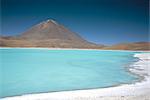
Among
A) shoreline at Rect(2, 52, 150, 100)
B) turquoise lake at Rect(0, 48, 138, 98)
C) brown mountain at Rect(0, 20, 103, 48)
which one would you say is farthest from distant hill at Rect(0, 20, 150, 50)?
shoreline at Rect(2, 52, 150, 100)

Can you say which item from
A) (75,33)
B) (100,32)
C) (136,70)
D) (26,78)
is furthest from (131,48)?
(26,78)

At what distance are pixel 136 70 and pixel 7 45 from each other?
8.24 ft

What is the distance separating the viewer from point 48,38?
4.85 metres

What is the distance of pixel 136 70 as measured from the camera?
18.4 ft

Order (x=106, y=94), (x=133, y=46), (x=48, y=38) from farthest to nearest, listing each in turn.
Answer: (x=133, y=46), (x=48, y=38), (x=106, y=94)

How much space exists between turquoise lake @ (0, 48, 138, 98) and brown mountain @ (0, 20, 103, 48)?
14 centimetres

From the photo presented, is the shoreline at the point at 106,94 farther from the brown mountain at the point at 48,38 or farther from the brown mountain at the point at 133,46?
the brown mountain at the point at 48,38

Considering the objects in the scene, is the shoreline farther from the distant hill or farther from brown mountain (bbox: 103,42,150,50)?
the distant hill

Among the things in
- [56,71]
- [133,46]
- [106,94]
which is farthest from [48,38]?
[133,46]

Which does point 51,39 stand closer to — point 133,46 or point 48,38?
point 48,38

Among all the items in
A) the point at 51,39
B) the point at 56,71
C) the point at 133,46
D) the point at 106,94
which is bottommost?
the point at 106,94

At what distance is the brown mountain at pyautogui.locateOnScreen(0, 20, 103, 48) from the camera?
182 inches

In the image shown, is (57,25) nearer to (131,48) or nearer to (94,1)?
(94,1)

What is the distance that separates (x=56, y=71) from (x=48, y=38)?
23.0 inches
